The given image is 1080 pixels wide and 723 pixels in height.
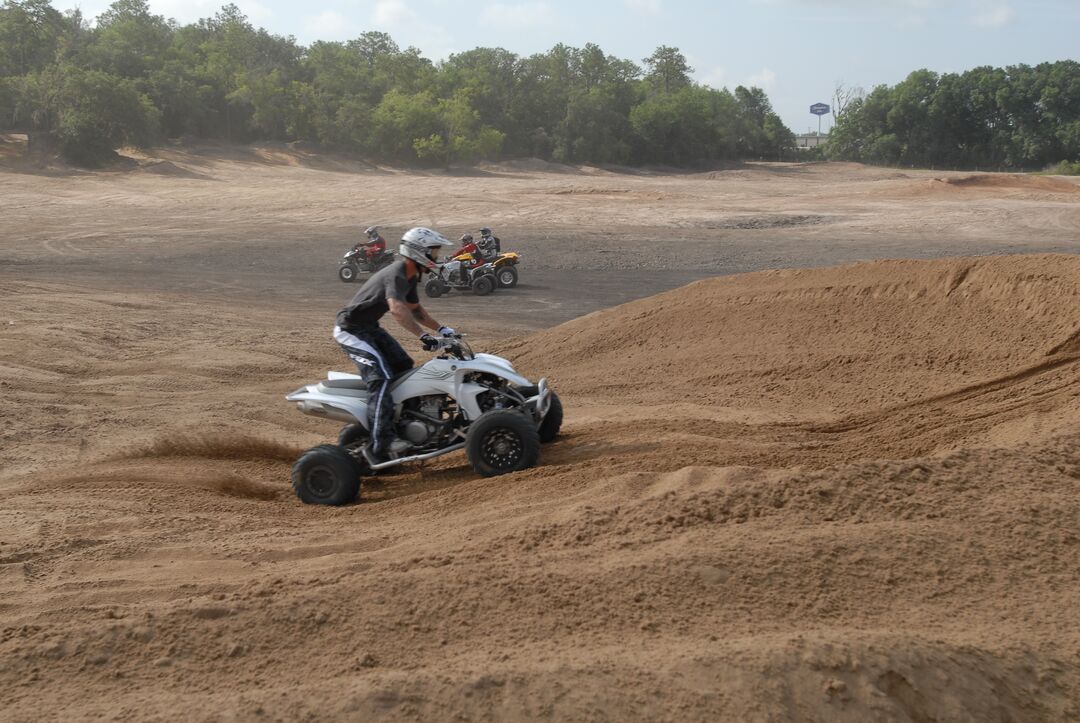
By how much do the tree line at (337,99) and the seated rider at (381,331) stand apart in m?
40.1

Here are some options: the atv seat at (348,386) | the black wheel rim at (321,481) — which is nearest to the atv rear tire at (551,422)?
the atv seat at (348,386)

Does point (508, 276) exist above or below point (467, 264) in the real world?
below

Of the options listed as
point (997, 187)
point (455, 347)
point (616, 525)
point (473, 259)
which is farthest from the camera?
point (997, 187)

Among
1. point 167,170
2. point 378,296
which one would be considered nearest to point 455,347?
point 378,296

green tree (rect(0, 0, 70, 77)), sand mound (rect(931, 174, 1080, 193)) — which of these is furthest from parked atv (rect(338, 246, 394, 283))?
green tree (rect(0, 0, 70, 77))

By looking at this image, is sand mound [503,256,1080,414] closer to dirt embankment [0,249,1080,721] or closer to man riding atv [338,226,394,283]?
dirt embankment [0,249,1080,721]

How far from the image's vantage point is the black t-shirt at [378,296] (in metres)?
7.85

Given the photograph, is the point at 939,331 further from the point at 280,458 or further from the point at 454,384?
the point at 280,458

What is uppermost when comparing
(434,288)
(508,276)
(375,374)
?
(375,374)

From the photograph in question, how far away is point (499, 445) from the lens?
7988mm

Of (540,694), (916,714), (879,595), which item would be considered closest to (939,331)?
(879,595)

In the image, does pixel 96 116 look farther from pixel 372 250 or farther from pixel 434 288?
pixel 434 288

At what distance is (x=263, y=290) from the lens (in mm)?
23875

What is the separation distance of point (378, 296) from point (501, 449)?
1.61 m
